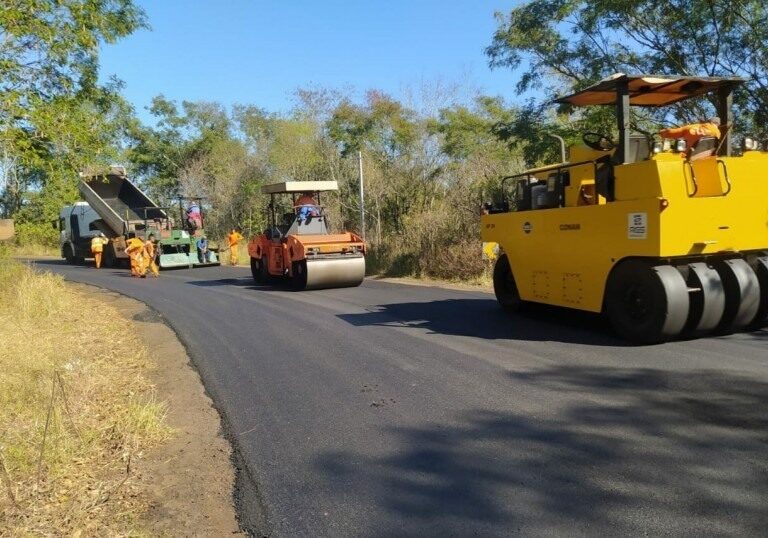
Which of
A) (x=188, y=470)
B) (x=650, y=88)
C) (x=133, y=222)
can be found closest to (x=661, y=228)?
A: (x=650, y=88)

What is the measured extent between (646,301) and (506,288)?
308cm

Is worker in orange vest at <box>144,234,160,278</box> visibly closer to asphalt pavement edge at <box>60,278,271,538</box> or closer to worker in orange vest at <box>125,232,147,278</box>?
worker in orange vest at <box>125,232,147,278</box>

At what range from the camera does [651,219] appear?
6.82 metres

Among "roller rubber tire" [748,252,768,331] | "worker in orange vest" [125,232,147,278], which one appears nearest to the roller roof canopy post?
"roller rubber tire" [748,252,768,331]

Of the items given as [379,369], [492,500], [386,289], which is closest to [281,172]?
[386,289]

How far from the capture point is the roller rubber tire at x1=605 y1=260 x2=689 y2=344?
6805 millimetres

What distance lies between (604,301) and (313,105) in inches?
1074

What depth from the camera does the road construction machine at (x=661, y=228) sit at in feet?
22.5

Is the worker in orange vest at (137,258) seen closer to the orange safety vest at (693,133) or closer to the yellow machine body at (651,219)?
the yellow machine body at (651,219)

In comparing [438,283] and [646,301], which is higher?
[646,301]

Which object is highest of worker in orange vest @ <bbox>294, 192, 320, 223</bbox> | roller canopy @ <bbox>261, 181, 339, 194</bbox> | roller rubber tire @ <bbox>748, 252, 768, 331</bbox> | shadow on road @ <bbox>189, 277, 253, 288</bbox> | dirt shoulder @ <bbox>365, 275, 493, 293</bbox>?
roller canopy @ <bbox>261, 181, 339, 194</bbox>

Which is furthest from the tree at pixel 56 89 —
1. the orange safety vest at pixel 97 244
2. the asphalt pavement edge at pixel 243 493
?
the orange safety vest at pixel 97 244

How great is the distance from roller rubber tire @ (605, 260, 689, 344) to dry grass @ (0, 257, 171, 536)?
4898mm

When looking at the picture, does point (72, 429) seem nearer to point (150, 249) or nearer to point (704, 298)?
point (704, 298)
